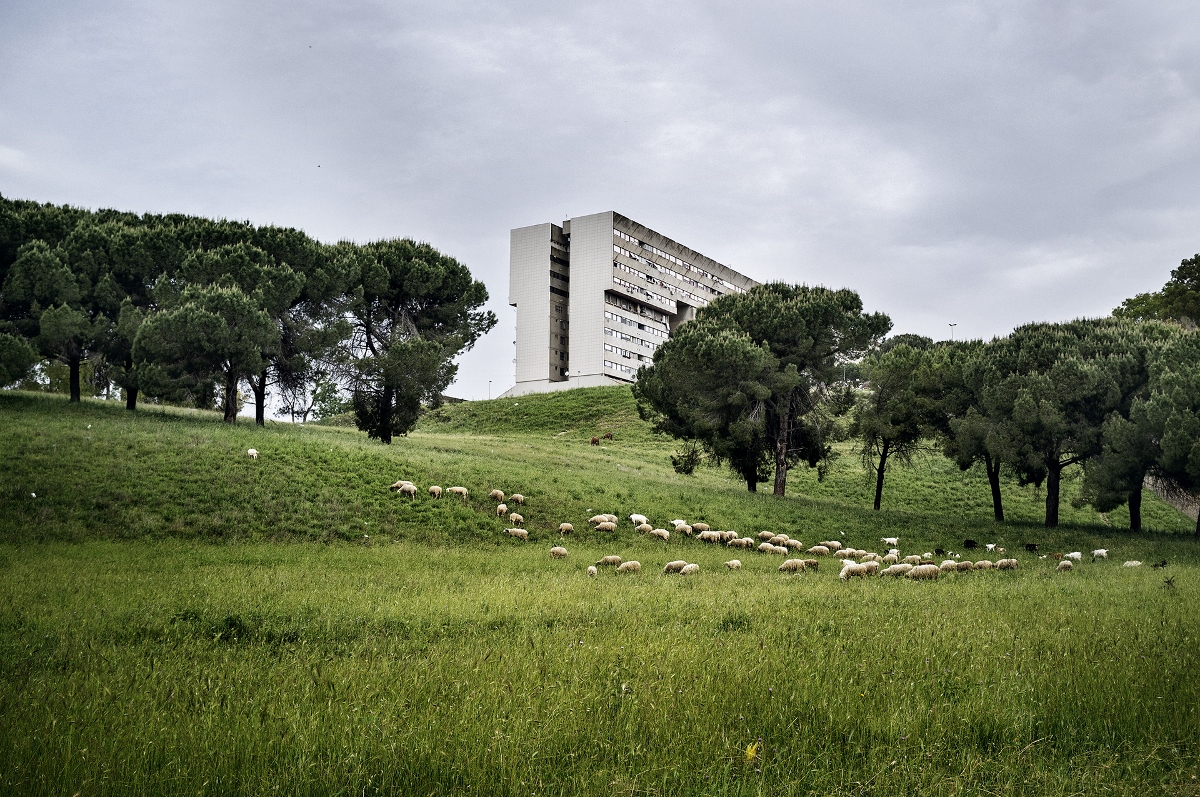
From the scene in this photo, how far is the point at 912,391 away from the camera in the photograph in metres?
41.5

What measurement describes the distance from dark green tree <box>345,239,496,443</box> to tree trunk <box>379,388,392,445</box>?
61mm

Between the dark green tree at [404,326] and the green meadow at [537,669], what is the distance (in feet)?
73.6

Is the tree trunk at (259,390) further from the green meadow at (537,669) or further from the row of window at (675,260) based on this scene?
the row of window at (675,260)

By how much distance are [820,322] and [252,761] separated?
39550 millimetres

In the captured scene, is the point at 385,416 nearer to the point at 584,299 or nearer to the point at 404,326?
the point at 404,326

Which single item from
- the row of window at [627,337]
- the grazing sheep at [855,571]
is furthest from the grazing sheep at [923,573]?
the row of window at [627,337]

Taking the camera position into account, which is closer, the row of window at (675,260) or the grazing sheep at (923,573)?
the grazing sheep at (923,573)

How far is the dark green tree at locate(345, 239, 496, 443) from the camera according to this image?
4572 cm

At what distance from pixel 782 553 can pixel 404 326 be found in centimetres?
4094

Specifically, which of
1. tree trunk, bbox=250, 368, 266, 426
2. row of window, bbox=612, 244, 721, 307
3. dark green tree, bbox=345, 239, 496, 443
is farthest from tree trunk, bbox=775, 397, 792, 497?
row of window, bbox=612, 244, 721, 307

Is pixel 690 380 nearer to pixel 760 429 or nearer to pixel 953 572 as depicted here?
pixel 760 429

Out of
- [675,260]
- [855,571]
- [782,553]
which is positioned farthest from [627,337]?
[855,571]

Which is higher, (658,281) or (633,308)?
(658,281)

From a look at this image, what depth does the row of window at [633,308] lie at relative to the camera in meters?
116
